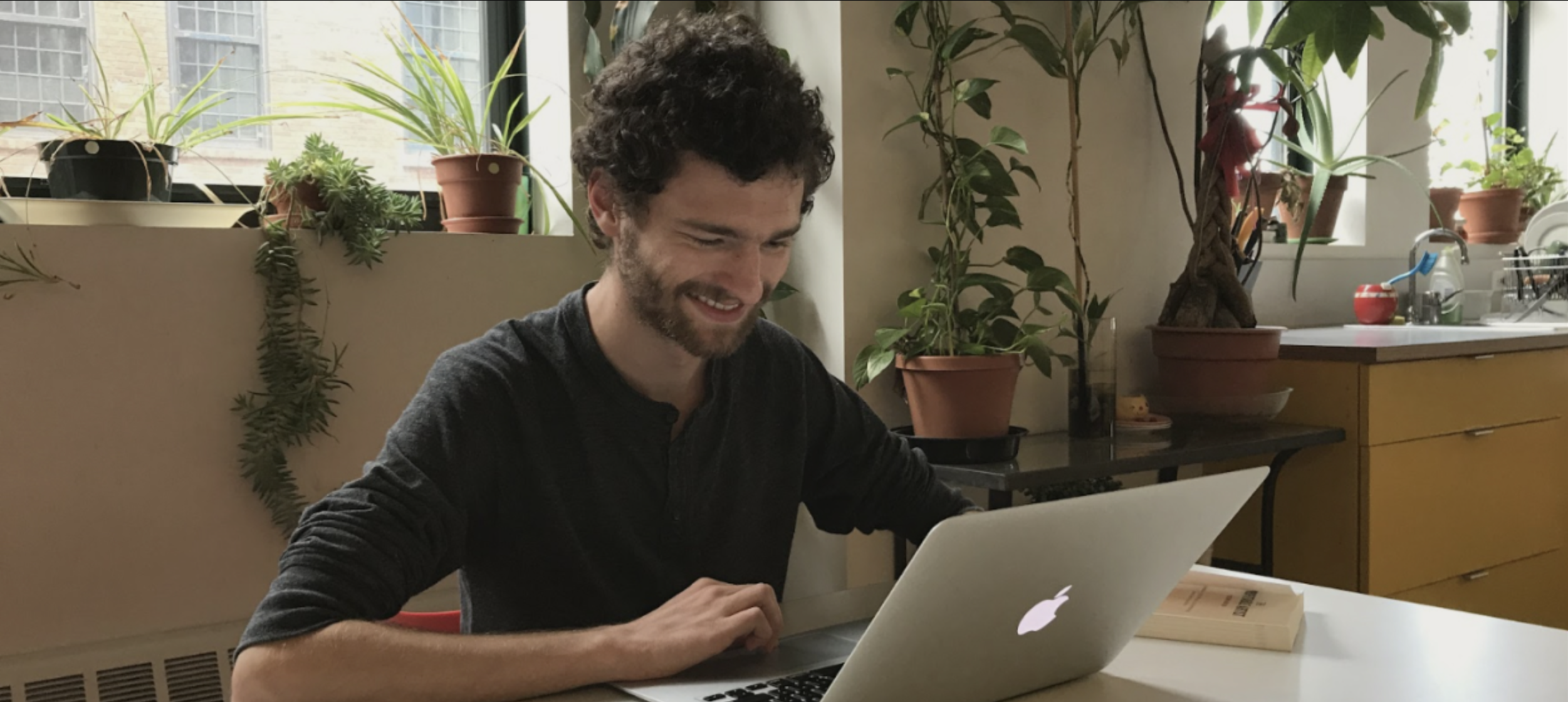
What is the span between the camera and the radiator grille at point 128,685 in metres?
1.83

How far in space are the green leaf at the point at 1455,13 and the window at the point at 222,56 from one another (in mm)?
2112

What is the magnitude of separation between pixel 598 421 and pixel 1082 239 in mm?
1564

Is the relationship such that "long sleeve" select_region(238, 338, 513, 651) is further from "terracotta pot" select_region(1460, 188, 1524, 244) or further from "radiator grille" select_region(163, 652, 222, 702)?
"terracotta pot" select_region(1460, 188, 1524, 244)

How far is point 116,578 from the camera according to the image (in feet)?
6.08

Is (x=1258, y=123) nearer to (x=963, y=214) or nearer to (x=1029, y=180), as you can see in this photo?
(x=1029, y=180)

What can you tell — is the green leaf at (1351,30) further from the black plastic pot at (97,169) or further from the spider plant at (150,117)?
the black plastic pot at (97,169)

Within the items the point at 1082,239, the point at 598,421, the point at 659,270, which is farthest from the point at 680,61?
the point at 1082,239

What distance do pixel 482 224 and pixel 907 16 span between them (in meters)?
0.84

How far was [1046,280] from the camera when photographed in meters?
2.26

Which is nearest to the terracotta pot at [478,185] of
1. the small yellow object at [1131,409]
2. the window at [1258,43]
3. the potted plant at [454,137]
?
the potted plant at [454,137]

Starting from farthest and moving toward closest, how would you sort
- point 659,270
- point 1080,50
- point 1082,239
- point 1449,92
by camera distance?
point 1449,92
point 1082,239
point 1080,50
point 659,270

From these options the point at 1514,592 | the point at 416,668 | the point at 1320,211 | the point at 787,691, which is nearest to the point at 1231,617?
the point at 787,691

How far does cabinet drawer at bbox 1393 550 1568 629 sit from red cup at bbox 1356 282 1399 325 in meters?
0.74

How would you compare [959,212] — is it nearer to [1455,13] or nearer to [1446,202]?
[1455,13]
